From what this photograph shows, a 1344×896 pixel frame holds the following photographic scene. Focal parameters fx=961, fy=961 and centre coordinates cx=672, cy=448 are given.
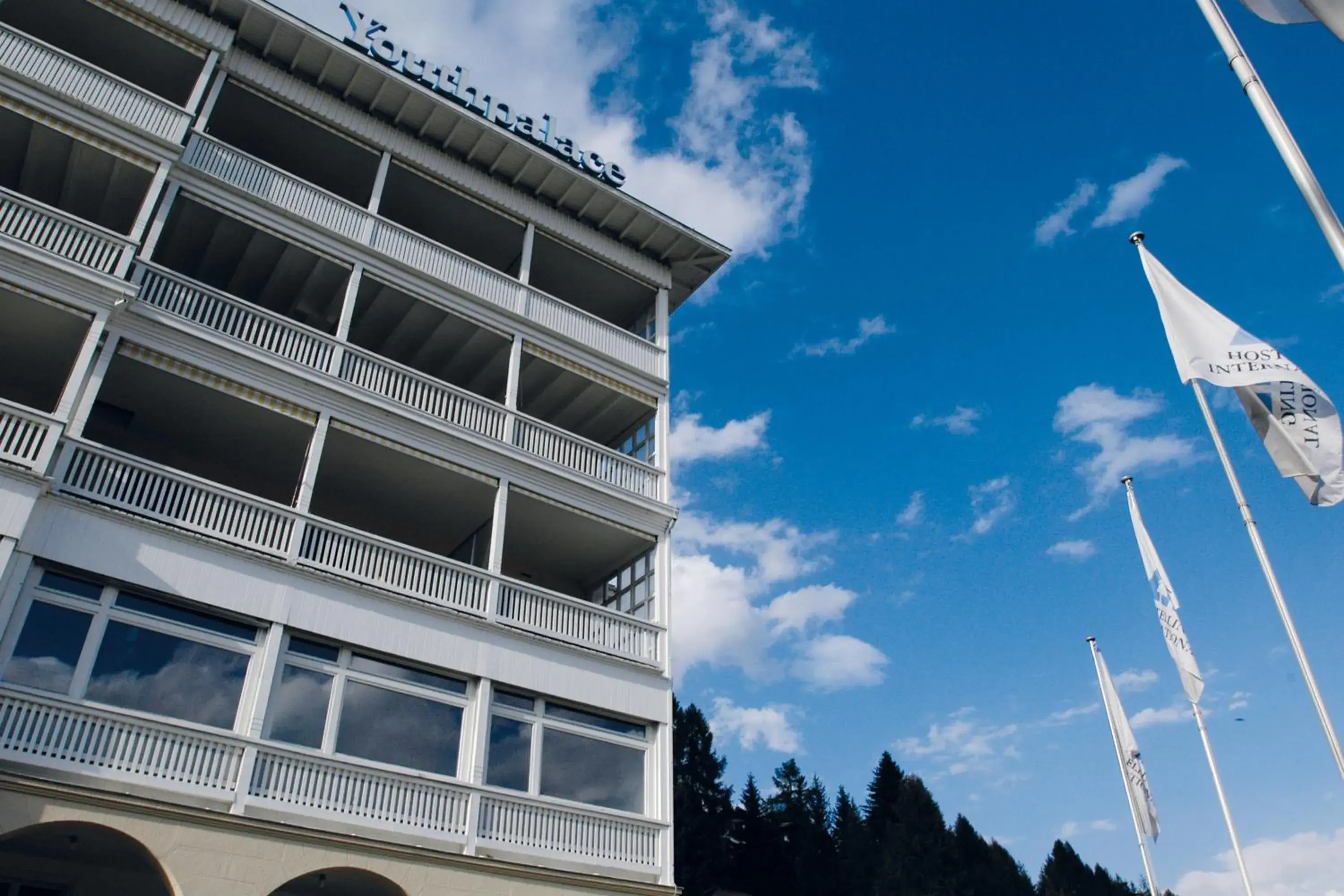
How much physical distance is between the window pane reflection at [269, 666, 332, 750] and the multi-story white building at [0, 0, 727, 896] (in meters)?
0.04

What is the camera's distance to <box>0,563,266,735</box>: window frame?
1210 cm

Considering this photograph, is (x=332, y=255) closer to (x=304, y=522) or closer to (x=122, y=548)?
(x=304, y=522)

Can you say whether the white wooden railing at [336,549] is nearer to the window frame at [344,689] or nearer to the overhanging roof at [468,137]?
the window frame at [344,689]

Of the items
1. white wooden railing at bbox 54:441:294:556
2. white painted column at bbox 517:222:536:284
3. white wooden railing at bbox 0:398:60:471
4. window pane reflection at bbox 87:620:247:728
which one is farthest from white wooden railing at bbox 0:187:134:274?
white painted column at bbox 517:222:536:284

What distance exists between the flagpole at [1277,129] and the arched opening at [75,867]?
47.1 feet

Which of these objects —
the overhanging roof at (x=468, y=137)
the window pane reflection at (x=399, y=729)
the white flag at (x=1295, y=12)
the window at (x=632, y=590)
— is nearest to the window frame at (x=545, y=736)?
the window pane reflection at (x=399, y=729)

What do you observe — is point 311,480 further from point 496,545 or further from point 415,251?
point 415,251

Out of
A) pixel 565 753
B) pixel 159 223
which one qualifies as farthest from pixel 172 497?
pixel 565 753

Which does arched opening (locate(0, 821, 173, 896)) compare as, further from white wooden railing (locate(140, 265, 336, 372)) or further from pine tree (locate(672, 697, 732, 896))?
pine tree (locate(672, 697, 732, 896))

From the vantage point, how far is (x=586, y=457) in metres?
19.2

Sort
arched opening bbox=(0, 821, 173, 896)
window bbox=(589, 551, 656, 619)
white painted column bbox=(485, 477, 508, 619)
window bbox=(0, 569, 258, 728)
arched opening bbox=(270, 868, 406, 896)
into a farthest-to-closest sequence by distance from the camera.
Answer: window bbox=(589, 551, 656, 619) → white painted column bbox=(485, 477, 508, 619) → arched opening bbox=(270, 868, 406, 896) → arched opening bbox=(0, 821, 173, 896) → window bbox=(0, 569, 258, 728)

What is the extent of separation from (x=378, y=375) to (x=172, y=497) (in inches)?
166

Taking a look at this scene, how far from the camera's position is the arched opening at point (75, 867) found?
12375 millimetres

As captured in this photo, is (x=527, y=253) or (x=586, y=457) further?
(x=527, y=253)
